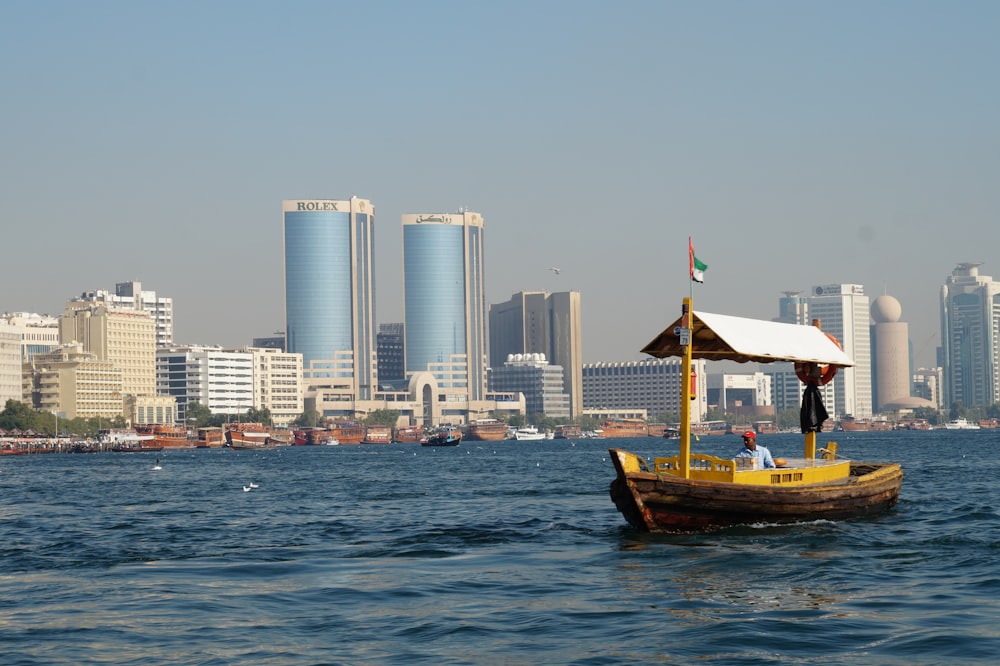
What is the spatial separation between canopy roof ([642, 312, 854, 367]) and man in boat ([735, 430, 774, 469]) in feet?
6.41

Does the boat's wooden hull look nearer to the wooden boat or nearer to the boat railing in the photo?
the wooden boat

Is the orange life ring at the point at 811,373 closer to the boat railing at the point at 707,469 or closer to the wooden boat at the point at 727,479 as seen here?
the wooden boat at the point at 727,479

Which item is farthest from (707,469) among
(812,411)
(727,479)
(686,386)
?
(812,411)

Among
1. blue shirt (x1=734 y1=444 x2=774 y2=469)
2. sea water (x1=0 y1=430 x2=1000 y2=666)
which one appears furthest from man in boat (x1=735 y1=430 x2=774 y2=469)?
sea water (x1=0 y1=430 x2=1000 y2=666)

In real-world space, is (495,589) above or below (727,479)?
below

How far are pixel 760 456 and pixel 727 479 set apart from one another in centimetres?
216

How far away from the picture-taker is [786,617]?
2294 cm

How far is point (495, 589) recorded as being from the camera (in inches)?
1047

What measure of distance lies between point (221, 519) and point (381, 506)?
7.36 m

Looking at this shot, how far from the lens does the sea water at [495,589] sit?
20.8 metres

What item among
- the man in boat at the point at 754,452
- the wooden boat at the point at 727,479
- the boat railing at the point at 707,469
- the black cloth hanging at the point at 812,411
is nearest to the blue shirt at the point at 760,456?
the man in boat at the point at 754,452

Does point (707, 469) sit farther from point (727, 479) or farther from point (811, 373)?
point (811, 373)

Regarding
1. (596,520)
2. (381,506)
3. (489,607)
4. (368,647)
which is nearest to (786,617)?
(489,607)

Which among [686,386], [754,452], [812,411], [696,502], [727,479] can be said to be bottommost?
[696,502]
